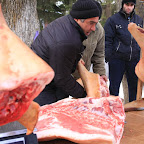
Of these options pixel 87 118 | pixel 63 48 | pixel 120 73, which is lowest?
pixel 120 73

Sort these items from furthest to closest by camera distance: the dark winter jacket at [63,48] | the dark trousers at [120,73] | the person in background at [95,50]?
the dark trousers at [120,73], the person in background at [95,50], the dark winter jacket at [63,48]

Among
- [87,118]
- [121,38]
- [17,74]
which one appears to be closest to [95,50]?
[121,38]

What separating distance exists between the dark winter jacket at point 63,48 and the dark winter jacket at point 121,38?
1.52 m

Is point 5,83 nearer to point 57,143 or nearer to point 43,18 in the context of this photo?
point 57,143

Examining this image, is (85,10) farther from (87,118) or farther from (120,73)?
(120,73)

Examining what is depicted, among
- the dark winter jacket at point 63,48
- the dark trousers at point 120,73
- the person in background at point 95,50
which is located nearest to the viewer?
the dark winter jacket at point 63,48

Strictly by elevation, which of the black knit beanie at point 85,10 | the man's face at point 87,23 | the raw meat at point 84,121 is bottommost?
the raw meat at point 84,121

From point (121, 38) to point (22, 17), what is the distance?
1.69m

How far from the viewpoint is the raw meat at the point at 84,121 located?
44.9 inches

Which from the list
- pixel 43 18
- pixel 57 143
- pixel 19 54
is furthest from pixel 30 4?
pixel 19 54

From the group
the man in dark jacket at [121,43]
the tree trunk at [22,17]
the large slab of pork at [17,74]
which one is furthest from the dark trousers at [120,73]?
the large slab of pork at [17,74]

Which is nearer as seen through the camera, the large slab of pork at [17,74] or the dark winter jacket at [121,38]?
the large slab of pork at [17,74]

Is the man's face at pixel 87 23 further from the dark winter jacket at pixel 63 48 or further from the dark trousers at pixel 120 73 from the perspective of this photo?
the dark trousers at pixel 120 73

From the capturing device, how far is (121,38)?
124 inches
